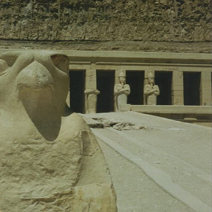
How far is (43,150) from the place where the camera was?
2.35m

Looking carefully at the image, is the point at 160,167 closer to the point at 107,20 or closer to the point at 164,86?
the point at 107,20

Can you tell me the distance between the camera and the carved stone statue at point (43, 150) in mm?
2295

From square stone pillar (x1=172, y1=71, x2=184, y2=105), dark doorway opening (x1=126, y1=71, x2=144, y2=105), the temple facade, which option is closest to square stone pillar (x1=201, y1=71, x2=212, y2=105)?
the temple facade

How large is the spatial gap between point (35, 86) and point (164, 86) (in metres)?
21.5

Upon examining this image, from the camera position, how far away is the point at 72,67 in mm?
20391

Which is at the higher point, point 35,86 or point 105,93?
point 35,86

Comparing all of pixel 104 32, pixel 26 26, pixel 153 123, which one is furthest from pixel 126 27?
pixel 153 123

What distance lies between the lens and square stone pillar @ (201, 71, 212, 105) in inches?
819

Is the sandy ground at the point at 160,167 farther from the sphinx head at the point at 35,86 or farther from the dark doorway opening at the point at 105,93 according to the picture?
the dark doorway opening at the point at 105,93

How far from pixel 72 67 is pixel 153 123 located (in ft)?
34.3

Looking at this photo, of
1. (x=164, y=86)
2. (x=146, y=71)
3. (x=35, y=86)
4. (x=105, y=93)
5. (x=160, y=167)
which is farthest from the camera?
(x=105, y=93)

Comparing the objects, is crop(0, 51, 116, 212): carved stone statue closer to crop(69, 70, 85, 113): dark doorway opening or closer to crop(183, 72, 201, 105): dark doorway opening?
crop(183, 72, 201, 105): dark doorway opening

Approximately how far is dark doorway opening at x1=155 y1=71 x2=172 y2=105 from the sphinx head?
19601 millimetres

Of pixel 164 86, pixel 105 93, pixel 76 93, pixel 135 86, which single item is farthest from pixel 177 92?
pixel 76 93
